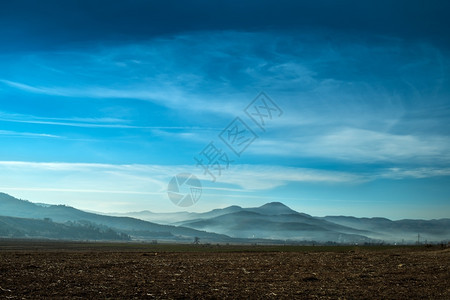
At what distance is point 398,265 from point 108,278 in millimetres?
22239

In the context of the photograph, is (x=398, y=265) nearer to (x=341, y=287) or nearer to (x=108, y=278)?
(x=341, y=287)

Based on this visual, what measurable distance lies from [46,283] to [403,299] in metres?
18.6

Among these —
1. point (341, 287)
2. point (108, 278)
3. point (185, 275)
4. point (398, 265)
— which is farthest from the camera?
point (398, 265)

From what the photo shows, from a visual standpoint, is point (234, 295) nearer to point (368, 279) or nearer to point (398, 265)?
point (368, 279)

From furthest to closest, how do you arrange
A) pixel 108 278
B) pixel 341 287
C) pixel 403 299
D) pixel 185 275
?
1. pixel 185 275
2. pixel 108 278
3. pixel 341 287
4. pixel 403 299

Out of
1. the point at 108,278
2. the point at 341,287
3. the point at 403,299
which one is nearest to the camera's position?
the point at 403,299

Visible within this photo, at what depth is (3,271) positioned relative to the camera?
31.3m

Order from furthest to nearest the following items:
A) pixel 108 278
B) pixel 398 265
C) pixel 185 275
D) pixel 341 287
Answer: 1. pixel 398 265
2. pixel 185 275
3. pixel 108 278
4. pixel 341 287

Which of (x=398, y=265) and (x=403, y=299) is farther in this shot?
(x=398, y=265)

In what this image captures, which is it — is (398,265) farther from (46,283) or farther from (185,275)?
(46,283)

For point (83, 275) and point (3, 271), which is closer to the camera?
point (83, 275)

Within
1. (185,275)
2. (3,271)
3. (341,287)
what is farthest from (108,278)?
(341,287)

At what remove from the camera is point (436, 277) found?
1132 inches

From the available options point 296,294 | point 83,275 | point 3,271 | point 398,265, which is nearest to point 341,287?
point 296,294
